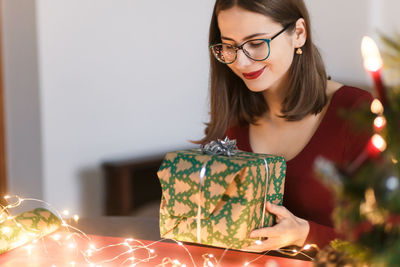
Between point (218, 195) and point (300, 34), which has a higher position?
point (300, 34)

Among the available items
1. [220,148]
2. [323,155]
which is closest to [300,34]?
[323,155]

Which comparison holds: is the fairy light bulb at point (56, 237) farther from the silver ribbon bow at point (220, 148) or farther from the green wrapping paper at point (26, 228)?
the silver ribbon bow at point (220, 148)

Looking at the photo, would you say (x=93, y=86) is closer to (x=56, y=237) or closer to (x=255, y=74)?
(x=255, y=74)

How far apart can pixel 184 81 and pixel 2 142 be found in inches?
47.3

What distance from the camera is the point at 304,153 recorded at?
1.59m

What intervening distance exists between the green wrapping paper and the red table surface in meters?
0.02

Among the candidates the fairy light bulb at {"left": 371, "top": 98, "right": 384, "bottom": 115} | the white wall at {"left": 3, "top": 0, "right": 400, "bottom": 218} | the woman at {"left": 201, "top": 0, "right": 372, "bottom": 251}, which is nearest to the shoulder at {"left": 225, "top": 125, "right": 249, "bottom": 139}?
the woman at {"left": 201, "top": 0, "right": 372, "bottom": 251}

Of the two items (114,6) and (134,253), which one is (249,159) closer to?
(134,253)

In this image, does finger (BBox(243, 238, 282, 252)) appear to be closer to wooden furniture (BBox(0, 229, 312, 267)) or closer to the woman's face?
wooden furniture (BBox(0, 229, 312, 267))

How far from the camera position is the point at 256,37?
4.78 feet

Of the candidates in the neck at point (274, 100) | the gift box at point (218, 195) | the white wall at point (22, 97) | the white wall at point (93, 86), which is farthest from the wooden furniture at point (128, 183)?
the gift box at point (218, 195)

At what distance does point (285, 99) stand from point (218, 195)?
67cm

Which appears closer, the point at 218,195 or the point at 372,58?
the point at 372,58

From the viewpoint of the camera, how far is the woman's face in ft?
4.75
